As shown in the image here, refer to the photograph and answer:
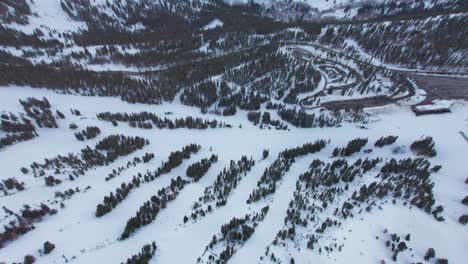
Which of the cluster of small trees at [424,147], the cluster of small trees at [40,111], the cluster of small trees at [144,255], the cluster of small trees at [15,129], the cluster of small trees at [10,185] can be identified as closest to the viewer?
the cluster of small trees at [144,255]

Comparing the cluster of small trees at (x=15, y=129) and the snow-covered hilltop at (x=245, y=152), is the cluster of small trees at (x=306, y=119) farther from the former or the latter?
the cluster of small trees at (x=15, y=129)

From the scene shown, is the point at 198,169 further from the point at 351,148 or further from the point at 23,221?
the point at 351,148

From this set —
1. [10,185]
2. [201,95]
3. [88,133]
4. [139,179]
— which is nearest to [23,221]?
[10,185]

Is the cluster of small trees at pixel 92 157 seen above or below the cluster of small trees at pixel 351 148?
below

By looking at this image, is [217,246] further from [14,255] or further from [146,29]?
[146,29]

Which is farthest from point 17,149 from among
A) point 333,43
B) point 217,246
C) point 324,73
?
point 333,43

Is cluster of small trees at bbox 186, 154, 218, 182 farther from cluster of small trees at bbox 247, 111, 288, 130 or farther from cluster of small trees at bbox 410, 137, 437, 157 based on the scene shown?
cluster of small trees at bbox 410, 137, 437, 157

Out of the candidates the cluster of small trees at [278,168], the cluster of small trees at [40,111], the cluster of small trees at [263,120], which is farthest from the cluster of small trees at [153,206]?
the cluster of small trees at [40,111]
